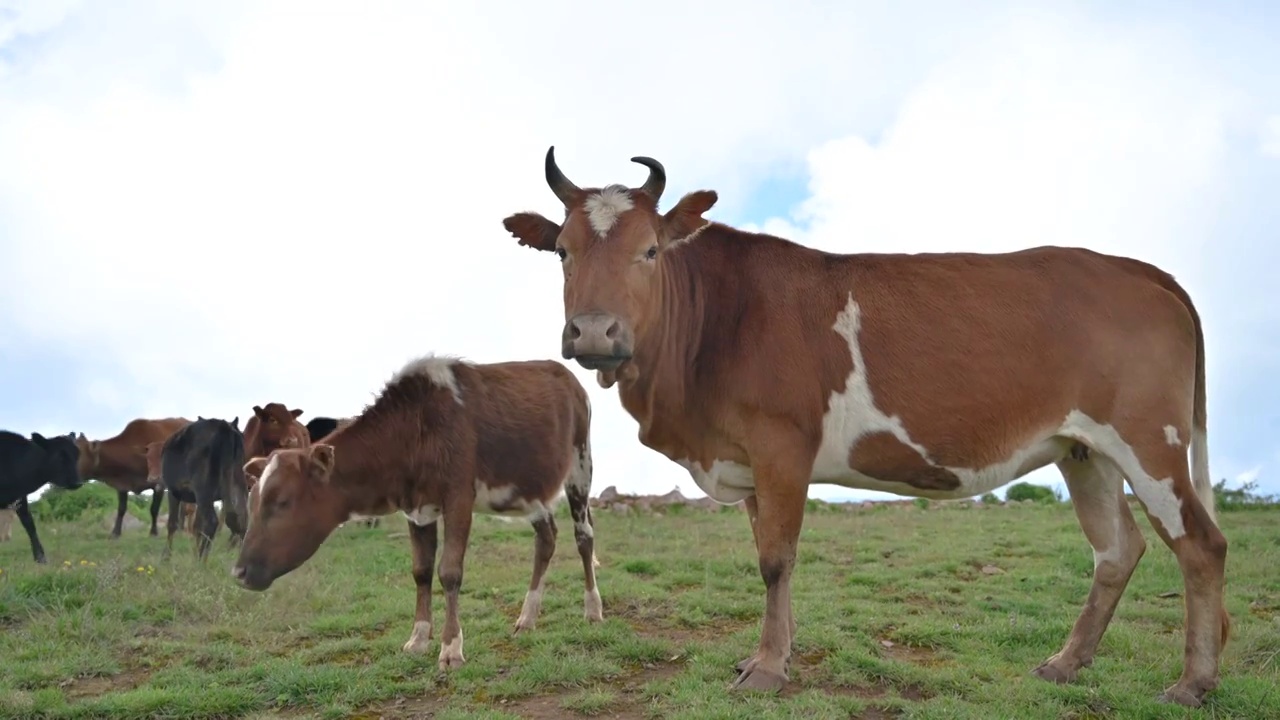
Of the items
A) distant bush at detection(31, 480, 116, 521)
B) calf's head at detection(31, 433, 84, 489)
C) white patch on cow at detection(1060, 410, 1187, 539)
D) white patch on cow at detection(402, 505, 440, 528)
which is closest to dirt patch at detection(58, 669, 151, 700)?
white patch on cow at detection(402, 505, 440, 528)

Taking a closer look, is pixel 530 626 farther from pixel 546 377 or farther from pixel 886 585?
pixel 886 585

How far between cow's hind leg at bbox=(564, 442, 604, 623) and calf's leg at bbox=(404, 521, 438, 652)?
141 centimetres

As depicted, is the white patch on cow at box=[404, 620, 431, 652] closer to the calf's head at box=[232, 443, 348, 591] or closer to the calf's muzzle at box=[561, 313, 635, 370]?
the calf's head at box=[232, 443, 348, 591]

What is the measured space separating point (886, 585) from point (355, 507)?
563 cm

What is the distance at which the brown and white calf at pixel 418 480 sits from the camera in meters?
8.59

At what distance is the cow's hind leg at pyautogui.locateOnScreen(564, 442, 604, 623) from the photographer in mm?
9375

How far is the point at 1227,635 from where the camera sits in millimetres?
6977

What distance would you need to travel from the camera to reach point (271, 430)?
15883mm

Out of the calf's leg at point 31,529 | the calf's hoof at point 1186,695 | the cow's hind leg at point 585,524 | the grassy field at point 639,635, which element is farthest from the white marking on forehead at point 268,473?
the calf's leg at point 31,529

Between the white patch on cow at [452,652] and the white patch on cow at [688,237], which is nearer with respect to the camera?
the white patch on cow at [688,237]

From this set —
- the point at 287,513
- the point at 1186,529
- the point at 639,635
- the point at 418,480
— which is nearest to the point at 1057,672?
the point at 1186,529

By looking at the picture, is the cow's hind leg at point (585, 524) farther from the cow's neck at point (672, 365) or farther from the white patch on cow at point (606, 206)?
the white patch on cow at point (606, 206)

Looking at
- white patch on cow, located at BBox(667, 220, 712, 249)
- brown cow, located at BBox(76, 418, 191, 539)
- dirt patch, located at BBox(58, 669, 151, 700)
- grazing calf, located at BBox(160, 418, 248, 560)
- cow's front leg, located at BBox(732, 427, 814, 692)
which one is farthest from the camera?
A: brown cow, located at BBox(76, 418, 191, 539)

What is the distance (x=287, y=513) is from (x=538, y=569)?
7.31 feet
